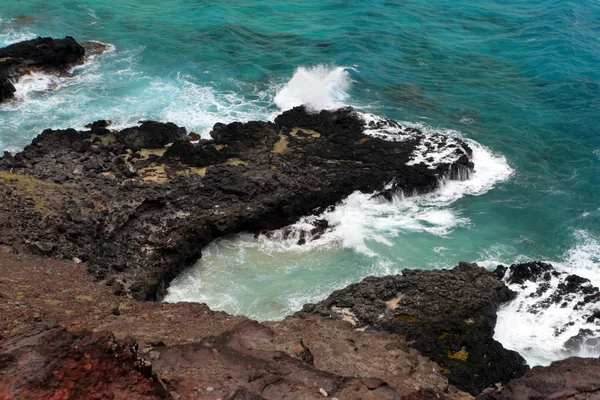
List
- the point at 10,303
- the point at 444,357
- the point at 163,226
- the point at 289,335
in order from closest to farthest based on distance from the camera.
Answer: the point at 10,303 < the point at 289,335 < the point at 444,357 < the point at 163,226

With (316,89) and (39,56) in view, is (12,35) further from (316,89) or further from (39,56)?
(316,89)

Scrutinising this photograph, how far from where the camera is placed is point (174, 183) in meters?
26.6

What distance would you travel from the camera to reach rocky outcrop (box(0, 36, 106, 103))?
3903 centimetres

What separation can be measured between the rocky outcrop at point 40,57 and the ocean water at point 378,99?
93cm

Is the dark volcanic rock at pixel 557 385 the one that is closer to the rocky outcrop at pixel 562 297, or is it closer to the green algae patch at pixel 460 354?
the green algae patch at pixel 460 354

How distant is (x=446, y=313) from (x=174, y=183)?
1330 centimetres

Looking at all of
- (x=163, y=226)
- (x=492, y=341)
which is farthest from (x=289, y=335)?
(x=163, y=226)

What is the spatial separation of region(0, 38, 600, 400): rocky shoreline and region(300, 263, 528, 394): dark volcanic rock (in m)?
0.06

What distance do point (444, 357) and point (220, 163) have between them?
47.6 feet

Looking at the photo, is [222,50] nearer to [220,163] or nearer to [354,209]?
[220,163]

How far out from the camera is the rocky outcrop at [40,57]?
39031 mm

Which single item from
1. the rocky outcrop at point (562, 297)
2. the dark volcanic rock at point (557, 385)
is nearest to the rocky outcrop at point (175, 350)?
the dark volcanic rock at point (557, 385)

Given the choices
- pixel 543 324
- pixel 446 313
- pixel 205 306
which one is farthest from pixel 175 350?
pixel 543 324

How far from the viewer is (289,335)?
58.6 feet
